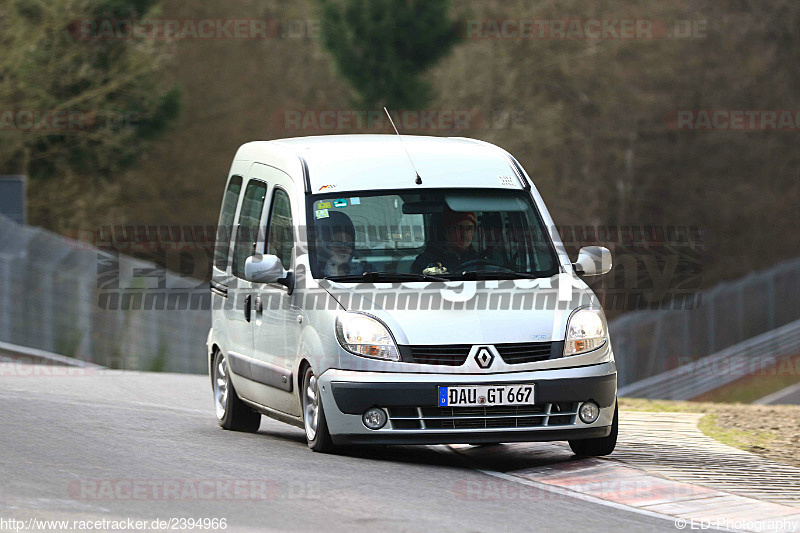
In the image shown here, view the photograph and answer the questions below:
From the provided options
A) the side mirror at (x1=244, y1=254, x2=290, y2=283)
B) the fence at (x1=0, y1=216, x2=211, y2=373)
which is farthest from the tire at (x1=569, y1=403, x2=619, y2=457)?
the fence at (x1=0, y1=216, x2=211, y2=373)

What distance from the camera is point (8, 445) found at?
10.2 metres

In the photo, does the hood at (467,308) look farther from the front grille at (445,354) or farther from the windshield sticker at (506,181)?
the windshield sticker at (506,181)

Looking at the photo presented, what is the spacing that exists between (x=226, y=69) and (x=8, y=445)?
45.6m

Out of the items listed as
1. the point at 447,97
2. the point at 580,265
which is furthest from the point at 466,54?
the point at 580,265

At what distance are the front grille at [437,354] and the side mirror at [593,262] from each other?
1.46m

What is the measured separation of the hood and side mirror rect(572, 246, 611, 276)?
462 millimetres

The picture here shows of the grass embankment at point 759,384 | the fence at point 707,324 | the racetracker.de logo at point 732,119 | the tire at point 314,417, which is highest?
the racetracker.de logo at point 732,119

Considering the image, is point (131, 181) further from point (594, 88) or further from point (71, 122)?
point (594, 88)

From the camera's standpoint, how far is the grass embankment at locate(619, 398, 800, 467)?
37.5ft

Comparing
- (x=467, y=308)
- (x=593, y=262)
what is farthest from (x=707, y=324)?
(x=467, y=308)

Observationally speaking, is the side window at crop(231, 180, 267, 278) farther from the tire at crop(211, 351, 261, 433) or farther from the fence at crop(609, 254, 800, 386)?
the fence at crop(609, 254, 800, 386)

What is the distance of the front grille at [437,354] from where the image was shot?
31.2ft

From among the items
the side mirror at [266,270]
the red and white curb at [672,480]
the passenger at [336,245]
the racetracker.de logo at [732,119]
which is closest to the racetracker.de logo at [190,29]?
the racetracker.de logo at [732,119]

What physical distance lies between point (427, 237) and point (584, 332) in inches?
55.8
